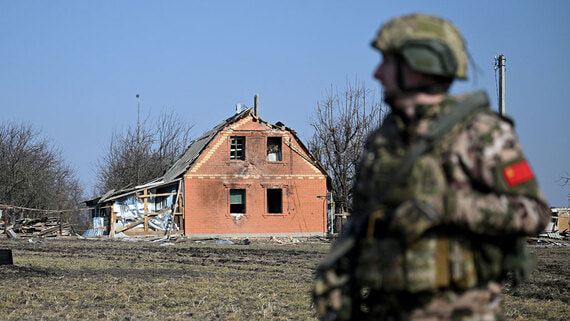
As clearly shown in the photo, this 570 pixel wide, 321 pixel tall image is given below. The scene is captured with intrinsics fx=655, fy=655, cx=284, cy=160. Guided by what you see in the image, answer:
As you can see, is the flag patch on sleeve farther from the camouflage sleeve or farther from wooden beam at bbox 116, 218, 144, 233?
wooden beam at bbox 116, 218, 144, 233

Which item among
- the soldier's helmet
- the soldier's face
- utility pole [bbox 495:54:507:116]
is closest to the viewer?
the soldier's helmet

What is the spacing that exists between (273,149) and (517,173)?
3582 centimetres

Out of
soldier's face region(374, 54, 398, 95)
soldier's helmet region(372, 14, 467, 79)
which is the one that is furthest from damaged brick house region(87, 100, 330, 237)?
soldier's helmet region(372, 14, 467, 79)

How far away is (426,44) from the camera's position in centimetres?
252

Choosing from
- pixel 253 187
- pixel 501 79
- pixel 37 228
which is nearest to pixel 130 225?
pixel 253 187

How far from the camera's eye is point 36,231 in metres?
38.7

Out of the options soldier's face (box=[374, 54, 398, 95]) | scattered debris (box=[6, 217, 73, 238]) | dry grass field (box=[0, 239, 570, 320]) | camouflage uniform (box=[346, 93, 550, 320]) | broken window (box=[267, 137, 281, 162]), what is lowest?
dry grass field (box=[0, 239, 570, 320])

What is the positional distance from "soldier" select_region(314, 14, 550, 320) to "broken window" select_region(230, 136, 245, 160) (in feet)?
113

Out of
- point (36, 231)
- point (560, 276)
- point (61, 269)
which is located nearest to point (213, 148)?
point (36, 231)

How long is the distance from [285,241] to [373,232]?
30453 mm

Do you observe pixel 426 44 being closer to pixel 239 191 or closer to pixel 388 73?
pixel 388 73

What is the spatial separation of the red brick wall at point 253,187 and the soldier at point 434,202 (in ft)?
109

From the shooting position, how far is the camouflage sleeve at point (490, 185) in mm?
2381

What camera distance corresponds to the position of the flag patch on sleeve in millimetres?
2418
